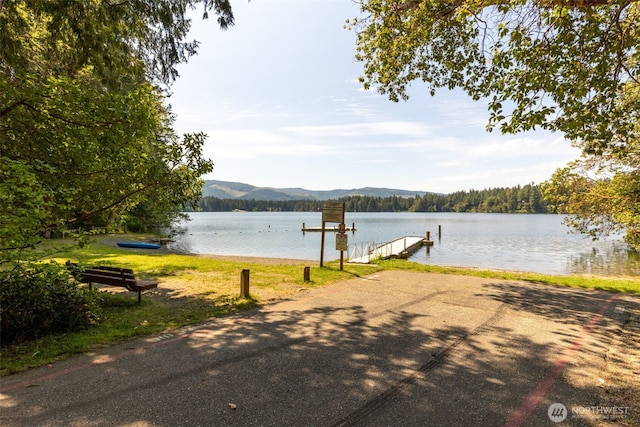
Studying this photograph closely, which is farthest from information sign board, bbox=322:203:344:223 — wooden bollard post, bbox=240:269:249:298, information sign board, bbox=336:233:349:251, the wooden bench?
the wooden bench

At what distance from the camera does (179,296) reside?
963 centimetres

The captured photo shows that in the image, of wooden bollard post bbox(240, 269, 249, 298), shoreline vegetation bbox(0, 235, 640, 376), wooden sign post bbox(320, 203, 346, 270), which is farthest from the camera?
wooden sign post bbox(320, 203, 346, 270)

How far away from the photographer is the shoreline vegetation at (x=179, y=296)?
219 inches

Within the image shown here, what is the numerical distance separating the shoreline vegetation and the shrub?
271mm

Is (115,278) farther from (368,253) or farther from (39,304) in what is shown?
(368,253)

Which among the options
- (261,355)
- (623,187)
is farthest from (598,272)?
(261,355)

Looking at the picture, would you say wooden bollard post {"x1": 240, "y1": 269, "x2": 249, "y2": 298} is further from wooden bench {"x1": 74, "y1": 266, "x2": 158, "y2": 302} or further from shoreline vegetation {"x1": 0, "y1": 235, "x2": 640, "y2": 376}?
wooden bench {"x1": 74, "y1": 266, "x2": 158, "y2": 302}

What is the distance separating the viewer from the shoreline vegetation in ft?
18.3

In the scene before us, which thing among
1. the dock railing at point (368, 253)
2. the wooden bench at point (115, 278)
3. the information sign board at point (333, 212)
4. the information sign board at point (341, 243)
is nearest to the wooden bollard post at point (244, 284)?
the wooden bench at point (115, 278)

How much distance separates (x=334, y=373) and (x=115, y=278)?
684 cm

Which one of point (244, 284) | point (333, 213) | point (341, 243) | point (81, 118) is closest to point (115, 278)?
point (244, 284)

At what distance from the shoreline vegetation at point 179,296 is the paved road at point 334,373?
1.80ft

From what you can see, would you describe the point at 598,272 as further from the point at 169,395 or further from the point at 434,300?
the point at 169,395

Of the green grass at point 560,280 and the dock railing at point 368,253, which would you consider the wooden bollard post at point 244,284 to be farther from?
the dock railing at point 368,253
